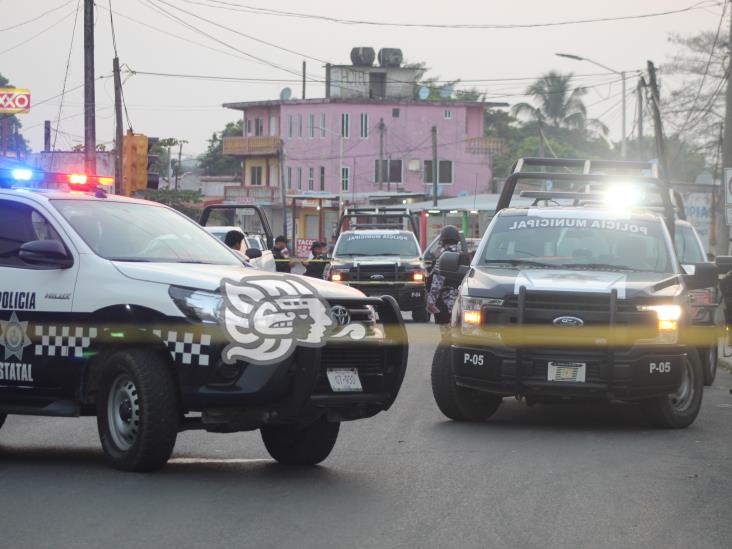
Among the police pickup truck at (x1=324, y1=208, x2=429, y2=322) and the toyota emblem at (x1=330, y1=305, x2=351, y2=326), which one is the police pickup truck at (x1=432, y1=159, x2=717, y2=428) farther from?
the police pickup truck at (x1=324, y1=208, x2=429, y2=322)

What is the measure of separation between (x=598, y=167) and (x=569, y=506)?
7146mm

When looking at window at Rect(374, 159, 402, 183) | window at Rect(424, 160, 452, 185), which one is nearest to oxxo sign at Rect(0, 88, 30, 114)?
window at Rect(374, 159, 402, 183)

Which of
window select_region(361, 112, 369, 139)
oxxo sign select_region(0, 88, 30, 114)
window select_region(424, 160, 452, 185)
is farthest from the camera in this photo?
window select_region(424, 160, 452, 185)

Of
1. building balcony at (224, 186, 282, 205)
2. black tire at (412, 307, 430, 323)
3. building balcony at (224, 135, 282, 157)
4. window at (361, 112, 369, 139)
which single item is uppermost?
window at (361, 112, 369, 139)

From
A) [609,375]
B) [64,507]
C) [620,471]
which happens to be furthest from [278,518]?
[609,375]

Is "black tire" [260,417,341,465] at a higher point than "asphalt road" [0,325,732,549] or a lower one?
higher

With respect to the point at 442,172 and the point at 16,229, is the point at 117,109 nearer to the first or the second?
the point at 16,229

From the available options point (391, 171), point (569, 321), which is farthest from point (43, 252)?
point (391, 171)

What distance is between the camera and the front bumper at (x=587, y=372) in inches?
468

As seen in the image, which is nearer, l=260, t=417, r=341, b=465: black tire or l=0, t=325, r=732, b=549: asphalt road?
l=0, t=325, r=732, b=549: asphalt road

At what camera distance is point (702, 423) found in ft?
43.0

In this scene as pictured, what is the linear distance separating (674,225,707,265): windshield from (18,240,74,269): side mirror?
33.8 ft

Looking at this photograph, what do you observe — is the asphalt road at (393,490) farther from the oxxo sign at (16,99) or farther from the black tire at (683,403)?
the oxxo sign at (16,99)

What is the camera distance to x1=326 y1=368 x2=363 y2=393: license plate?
9.38 metres
